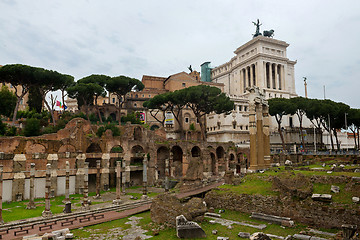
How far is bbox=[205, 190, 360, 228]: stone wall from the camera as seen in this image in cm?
1115

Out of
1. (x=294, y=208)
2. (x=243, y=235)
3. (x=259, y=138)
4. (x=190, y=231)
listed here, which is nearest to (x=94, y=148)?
(x=259, y=138)

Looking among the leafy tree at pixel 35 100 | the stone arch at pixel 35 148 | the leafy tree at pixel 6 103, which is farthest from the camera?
the leafy tree at pixel 35 100

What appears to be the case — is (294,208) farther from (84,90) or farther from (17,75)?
(84,90)

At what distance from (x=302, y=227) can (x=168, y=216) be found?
6279mm

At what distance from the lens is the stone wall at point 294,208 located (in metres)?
11.1

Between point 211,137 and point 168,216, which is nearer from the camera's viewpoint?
point 168,216

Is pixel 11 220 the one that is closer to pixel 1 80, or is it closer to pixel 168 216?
pixel 168 216

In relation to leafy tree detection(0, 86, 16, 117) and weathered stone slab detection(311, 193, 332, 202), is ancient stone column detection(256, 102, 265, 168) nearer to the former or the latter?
weathered stone slab detection(311, 193, 332, 202)

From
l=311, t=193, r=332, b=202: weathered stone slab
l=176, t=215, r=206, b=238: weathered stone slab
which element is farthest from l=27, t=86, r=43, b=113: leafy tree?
l=311, t=193, r=332, b=202: weathered stone slab

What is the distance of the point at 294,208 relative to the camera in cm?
1274

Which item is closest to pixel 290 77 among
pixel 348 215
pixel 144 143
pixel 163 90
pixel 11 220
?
pixel 163 90

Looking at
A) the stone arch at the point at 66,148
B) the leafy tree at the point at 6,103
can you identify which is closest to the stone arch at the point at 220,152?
the stone arch at the point at 66,148

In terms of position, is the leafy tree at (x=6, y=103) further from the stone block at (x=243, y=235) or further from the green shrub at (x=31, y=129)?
the stone block at (x=243, y=235)

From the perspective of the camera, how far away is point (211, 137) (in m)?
55.0
